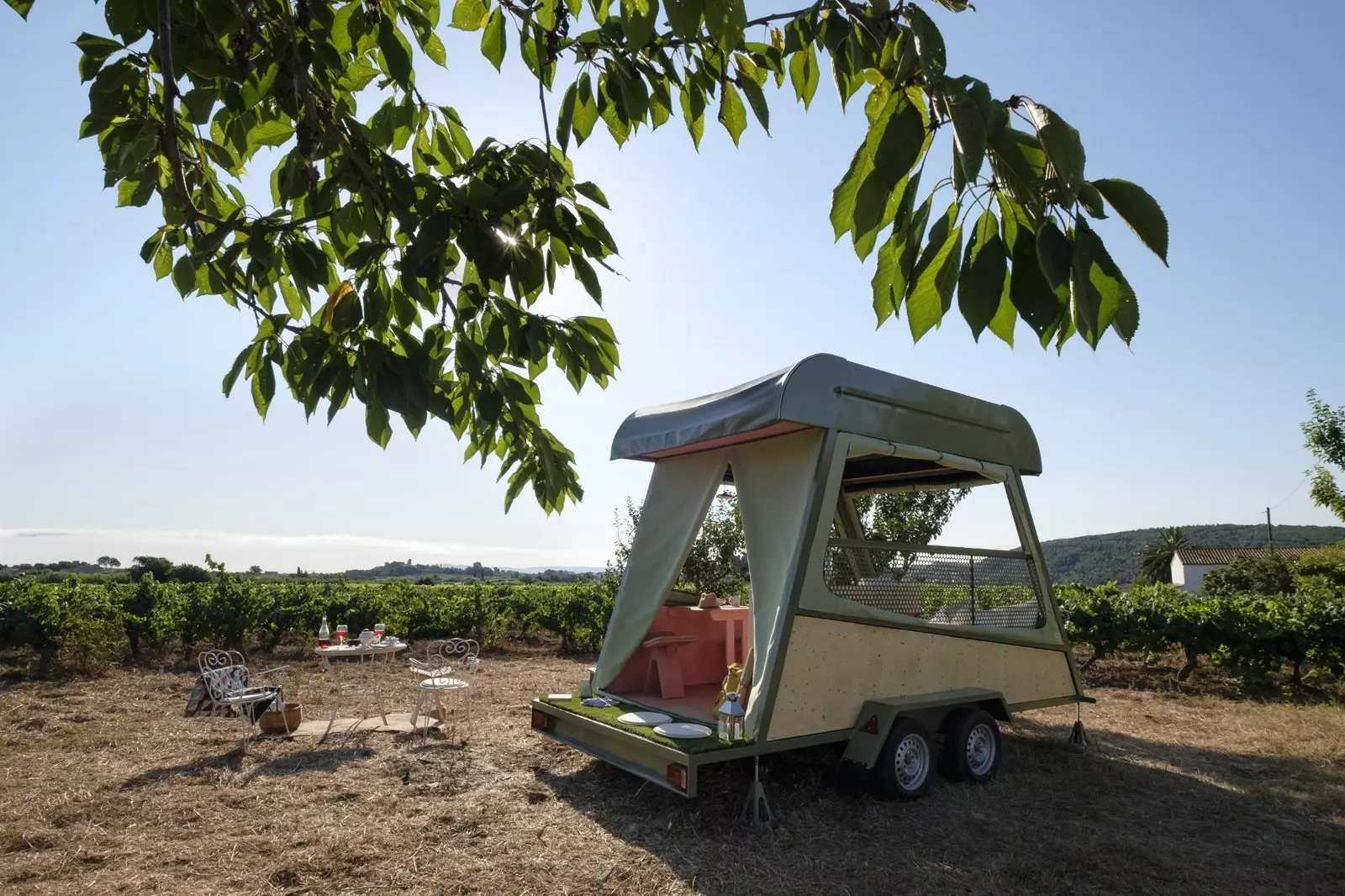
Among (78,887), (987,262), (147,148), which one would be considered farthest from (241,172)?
(78,887)

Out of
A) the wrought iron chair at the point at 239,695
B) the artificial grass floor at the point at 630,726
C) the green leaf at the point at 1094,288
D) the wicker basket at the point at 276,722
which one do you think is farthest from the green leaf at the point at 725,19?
the wicker basket at the point at 276,722

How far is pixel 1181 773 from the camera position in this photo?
6.13 m

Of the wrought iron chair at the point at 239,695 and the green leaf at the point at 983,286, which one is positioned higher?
the green leaf at the point at 983,286

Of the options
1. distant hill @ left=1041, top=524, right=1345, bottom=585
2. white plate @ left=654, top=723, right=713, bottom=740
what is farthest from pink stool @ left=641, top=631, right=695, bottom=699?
distant hill @ left=1041, top=524, right=1345, bottom=585

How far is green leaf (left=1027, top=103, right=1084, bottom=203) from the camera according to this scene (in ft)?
3.10

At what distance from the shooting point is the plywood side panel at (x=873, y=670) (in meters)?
5.01

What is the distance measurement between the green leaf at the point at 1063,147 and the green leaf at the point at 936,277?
198mm

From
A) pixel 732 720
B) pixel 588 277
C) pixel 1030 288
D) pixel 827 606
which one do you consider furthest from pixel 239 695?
pixel 1030 288

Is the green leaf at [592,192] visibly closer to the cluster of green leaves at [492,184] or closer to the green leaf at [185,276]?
the cluster of green leaves at [492,184]

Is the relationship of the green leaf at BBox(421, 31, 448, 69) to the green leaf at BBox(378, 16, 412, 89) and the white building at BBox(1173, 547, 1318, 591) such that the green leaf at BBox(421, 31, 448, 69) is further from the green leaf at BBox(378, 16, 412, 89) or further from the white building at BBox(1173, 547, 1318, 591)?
the white building at BBox(1173, 547, 1318, 591)

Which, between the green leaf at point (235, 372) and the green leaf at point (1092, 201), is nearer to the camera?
the green leaf at point (1092, 201)

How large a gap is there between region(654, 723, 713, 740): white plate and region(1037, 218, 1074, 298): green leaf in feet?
14.4

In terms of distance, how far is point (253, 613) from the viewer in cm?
1164

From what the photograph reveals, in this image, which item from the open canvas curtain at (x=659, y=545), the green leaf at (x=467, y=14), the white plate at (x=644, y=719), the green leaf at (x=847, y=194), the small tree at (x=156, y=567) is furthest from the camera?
the small tree at (x=156, y=567)
